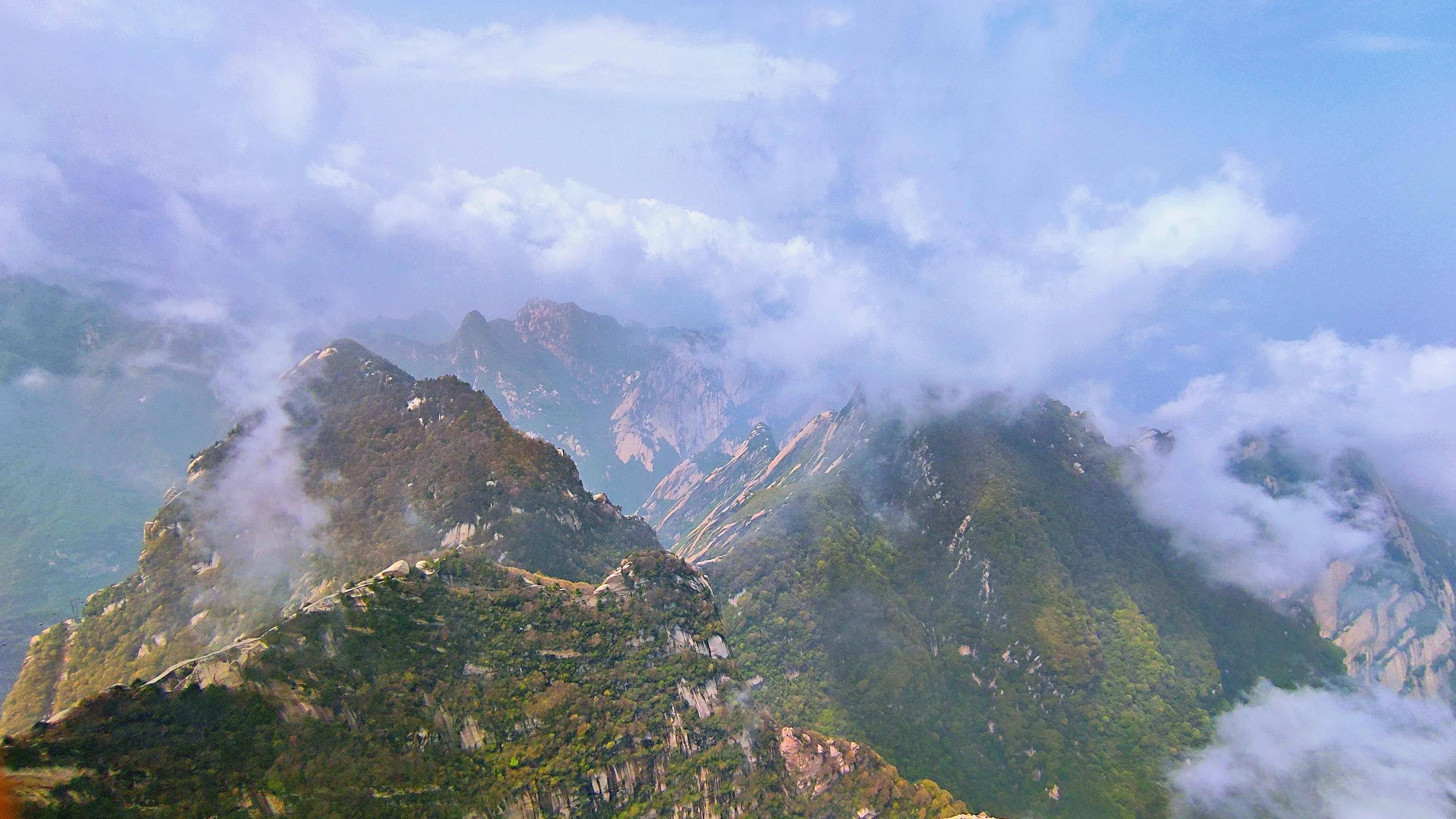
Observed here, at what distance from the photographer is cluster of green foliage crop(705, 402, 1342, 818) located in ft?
416

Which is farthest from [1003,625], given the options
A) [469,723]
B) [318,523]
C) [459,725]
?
[318,523]

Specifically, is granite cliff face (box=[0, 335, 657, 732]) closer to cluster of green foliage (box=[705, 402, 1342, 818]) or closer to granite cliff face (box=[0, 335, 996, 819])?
granite cliff face (box=[0, 335, 996, 819])

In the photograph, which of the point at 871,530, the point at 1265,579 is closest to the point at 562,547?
the point at 871,530

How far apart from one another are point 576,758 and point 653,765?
9.26 metres

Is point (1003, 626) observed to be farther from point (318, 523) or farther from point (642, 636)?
point (318, 523)

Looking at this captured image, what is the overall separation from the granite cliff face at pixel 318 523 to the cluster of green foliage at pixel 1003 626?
4856 cm

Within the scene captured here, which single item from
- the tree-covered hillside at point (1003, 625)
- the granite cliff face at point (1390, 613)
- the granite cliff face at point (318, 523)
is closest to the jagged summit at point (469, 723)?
the granite cliff face at point (318, 523)

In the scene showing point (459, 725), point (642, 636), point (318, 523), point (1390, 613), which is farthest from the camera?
point (1390, 613)

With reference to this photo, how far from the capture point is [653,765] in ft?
233

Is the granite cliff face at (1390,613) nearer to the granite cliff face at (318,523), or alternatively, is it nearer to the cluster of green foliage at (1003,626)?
the cluster of green foliage at (1003,626)

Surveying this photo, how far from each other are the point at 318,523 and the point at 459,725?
61.4 metres

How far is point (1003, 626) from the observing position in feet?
475

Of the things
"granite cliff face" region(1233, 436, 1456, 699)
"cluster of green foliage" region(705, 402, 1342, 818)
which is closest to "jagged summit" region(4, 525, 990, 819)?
"cluster of green foliage" region(705, 402, 1342, 818)

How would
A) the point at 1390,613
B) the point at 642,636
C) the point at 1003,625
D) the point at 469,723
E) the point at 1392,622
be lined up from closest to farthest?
the point at 469,723
the point at 642,636
the point at 1003,625
the point at 1392,622
the point at 1390,613
